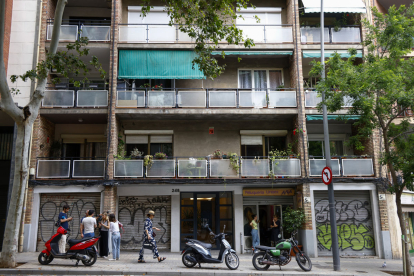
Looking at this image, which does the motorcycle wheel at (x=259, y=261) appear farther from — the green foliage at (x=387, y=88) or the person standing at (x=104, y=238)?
the person standing at (x=104, y=238)

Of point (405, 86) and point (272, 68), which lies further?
point (272, 68)

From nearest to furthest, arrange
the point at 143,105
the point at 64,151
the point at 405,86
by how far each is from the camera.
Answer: the point at 405,86 < the point at 143,105 < the point at 64,151

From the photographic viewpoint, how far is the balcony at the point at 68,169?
1541cm

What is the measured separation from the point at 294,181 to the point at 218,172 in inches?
137

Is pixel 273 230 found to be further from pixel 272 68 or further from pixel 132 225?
pixel 272 68

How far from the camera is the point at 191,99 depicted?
53.6 feet

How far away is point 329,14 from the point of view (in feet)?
59.1

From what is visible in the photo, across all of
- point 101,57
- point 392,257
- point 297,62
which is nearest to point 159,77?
point 101,57

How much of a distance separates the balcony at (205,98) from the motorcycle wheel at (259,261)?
733 centimetres

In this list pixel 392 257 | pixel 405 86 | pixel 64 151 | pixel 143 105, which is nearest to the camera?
pixel 405 86

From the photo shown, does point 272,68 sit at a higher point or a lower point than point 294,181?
higher

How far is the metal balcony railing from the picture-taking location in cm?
1592

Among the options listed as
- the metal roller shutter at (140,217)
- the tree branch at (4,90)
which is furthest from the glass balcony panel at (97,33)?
the metal roller shutter at (140,217)

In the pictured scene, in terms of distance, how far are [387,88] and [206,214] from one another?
379 inches
